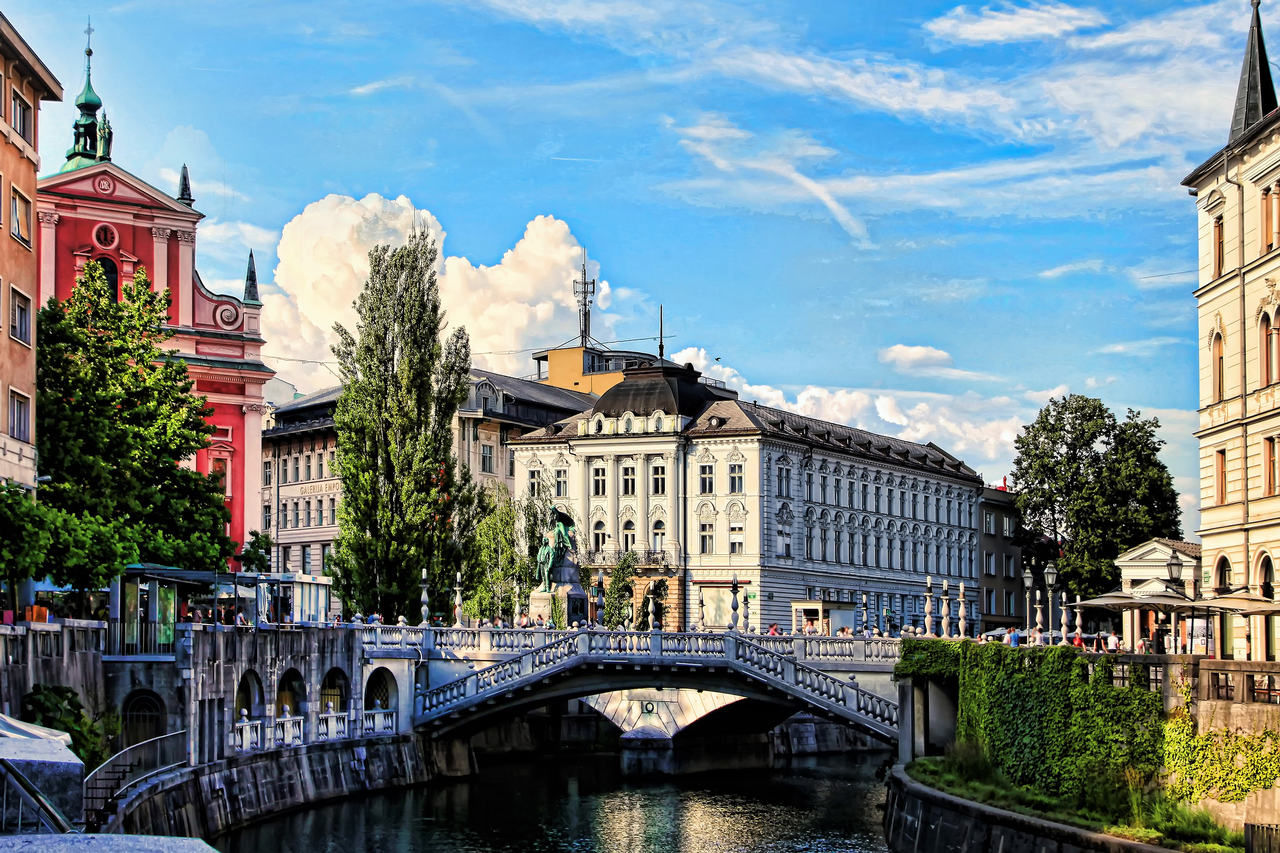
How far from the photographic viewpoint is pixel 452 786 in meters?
60.2

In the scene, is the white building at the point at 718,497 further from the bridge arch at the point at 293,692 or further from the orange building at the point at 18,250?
the orange building at the point at 18,250


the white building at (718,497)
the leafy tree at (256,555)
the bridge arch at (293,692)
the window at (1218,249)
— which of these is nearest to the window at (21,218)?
the leafy tree at (256,555)

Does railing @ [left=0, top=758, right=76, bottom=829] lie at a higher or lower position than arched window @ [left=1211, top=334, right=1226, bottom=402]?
lower

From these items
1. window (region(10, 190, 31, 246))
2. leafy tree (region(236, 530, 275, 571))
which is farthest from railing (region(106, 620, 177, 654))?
window (region(10, 190, 31, 246))

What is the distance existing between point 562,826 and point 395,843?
6.52 metres

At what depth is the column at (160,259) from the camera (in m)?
75.6

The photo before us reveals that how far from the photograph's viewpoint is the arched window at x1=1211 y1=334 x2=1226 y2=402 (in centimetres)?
5344

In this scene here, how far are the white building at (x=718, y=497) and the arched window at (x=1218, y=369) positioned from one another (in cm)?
4755

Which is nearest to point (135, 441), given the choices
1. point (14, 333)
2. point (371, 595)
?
point (14, 333)

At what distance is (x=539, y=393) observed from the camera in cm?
12406

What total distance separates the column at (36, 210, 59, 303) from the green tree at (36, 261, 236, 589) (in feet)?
58.7

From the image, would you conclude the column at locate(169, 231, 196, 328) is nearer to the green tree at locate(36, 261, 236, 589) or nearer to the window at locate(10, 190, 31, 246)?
the green tree at locate(36, 261, 236, 589)

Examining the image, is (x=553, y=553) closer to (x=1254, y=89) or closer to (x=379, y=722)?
(x=379, y=722)

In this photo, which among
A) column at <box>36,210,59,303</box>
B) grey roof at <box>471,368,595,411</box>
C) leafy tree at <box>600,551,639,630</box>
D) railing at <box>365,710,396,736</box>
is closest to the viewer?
railing at <box>365,710,396,736</box>
